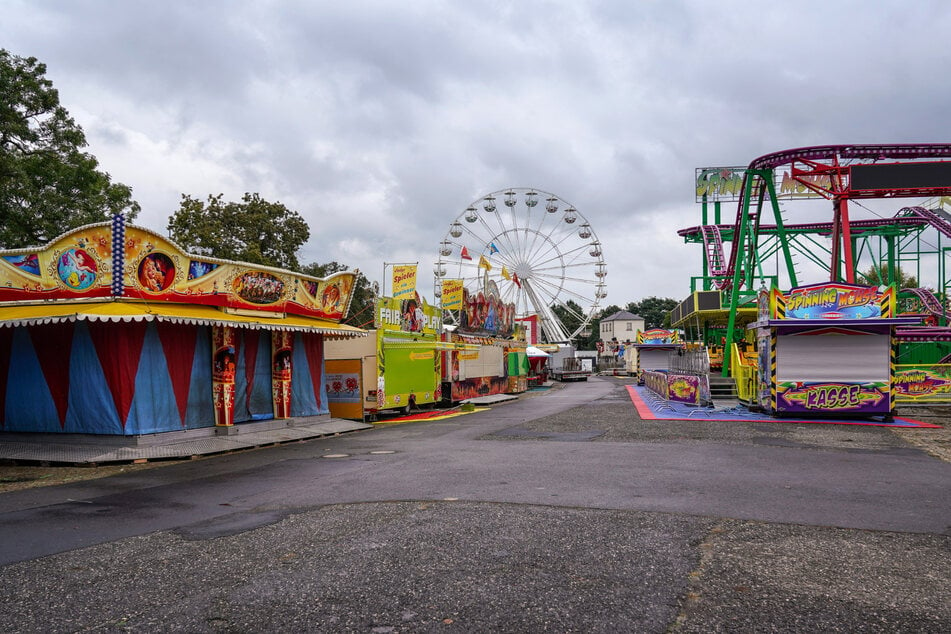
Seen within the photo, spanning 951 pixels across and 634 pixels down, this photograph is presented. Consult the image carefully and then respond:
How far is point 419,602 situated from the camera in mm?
4195

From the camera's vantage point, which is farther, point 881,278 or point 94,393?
point 881,278

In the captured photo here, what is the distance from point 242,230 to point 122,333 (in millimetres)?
18876

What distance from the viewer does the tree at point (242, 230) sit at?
94.9 ft

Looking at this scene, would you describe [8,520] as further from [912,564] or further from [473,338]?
[473,338]

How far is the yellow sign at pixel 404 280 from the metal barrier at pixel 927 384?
14952mm

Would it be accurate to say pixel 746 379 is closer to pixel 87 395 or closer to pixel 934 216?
pixel 87 395

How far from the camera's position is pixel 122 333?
12211mm

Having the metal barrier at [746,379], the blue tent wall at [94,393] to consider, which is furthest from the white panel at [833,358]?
the blue tent wall at [94,393]

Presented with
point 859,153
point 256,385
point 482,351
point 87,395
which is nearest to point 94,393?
point 87,395

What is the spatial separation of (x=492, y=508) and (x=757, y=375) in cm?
1435

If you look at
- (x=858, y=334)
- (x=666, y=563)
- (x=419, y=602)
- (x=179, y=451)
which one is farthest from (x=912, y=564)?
(x=858, y=334)

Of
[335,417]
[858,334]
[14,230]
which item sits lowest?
[335,417]

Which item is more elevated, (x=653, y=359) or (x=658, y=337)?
(x=658, y=337)

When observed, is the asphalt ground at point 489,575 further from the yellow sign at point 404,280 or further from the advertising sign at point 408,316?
the yellow sign at point 404,280
